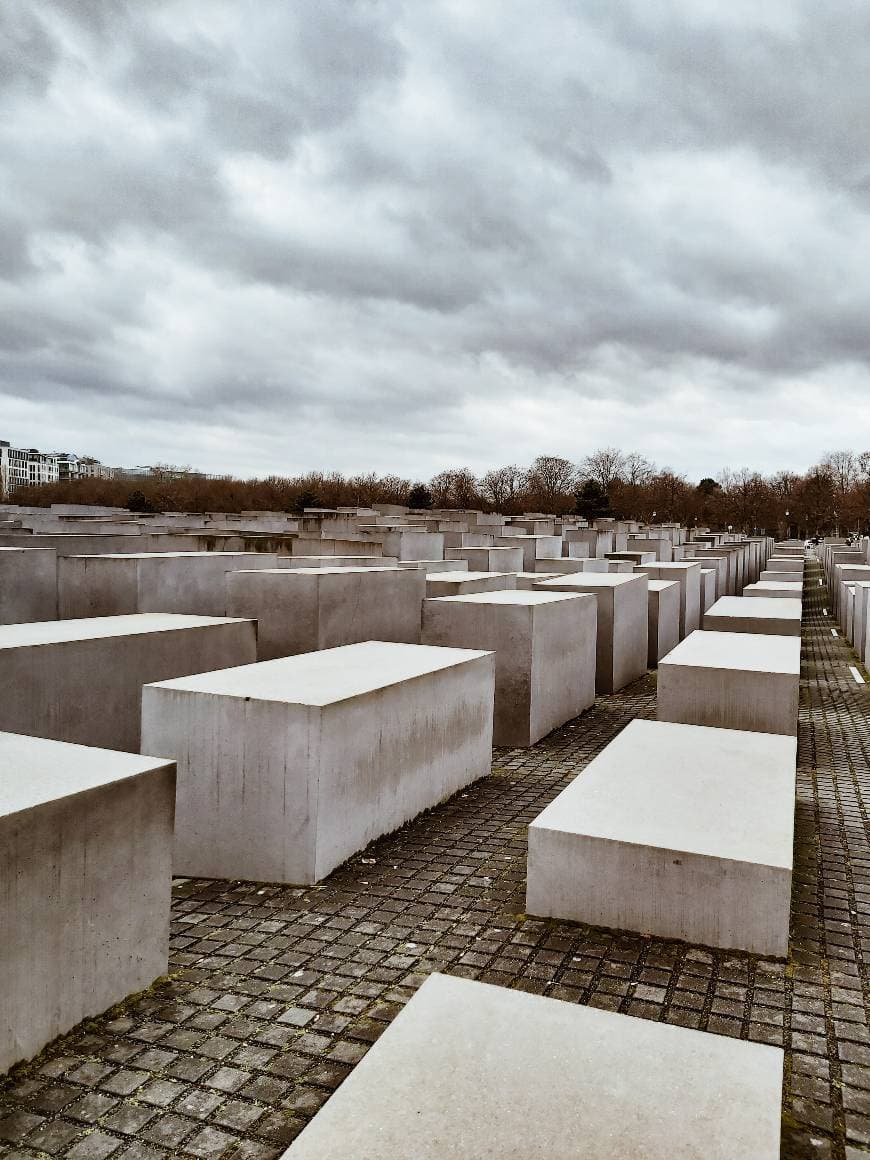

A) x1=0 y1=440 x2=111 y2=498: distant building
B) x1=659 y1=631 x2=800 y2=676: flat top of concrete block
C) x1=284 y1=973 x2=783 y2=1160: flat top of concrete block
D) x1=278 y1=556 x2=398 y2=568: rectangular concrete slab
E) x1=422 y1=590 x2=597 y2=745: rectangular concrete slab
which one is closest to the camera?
x1=284 y1=973 x2=783 y2=1160: flat top of concrete block

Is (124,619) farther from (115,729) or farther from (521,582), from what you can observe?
(521,582)

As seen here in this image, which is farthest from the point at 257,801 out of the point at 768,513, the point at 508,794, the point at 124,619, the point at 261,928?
the point at 768,513

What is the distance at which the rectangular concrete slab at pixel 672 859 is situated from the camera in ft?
12.7

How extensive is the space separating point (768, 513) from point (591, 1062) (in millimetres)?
82254

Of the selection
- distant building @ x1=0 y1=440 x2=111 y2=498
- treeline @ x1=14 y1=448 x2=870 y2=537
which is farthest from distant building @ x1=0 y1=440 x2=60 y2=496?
treeline @ x1=14 y1=448 x2=870 y2=537

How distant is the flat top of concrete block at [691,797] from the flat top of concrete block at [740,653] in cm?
149

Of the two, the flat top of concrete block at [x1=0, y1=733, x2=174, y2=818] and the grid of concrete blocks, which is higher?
the flat top of concrete block at [x1=0, y1=733, x2=174, y2=818]

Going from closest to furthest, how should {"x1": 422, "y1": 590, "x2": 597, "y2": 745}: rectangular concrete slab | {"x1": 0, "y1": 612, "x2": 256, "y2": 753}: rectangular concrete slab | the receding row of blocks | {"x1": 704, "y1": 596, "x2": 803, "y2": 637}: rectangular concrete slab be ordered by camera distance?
the receding row of blocks, {"x1": 0, "y1": 612, "x2": 256, "y2": 753}: rectangular concrete slab, {"x1": 422, "y1": 590, "x2": 597, "y2": 745}: rectangular concrete slab, {"x1": 704, "y1": 596, "x2": 803, "y2": 637}: rectangular concrete slab

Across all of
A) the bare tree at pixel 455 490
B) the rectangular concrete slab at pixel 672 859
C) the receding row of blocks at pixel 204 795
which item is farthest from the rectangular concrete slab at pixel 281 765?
the bare tree at pixel 455 490

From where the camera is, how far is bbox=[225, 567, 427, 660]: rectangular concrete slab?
7.69 m

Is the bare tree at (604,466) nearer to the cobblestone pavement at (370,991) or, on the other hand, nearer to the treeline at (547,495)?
the treeline at (547,495)

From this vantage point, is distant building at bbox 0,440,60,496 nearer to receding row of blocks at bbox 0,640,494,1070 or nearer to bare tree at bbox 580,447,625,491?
bare tree at bbox 580,447,625,491

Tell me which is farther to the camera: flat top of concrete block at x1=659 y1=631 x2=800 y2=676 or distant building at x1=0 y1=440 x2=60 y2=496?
distant building at x1=0 y1=440 x2=60 y2=496

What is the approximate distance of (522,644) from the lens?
26.2 ft
